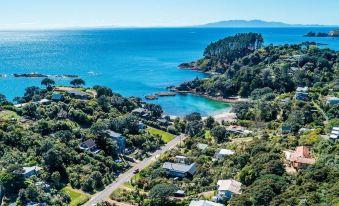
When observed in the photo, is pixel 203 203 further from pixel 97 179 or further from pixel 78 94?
pixel 78 94

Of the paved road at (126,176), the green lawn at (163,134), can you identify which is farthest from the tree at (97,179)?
the green lawn at (163,134)

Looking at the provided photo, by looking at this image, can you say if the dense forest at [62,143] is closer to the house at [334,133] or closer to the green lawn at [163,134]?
the green lawn at [163,134]

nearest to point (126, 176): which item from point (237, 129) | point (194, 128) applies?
point (194, 128)

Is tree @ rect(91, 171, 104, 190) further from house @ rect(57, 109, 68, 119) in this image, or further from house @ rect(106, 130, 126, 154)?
house @ rect(57, 109, 68, 119)

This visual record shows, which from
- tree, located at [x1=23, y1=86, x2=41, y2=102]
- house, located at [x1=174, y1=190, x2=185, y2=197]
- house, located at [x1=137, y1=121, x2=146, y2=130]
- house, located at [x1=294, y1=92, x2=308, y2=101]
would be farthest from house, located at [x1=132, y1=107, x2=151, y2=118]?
house, located at [x1=174, y1=190, x2=185, y2=197]

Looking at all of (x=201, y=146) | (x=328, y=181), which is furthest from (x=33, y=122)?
(x=328, y=181)
